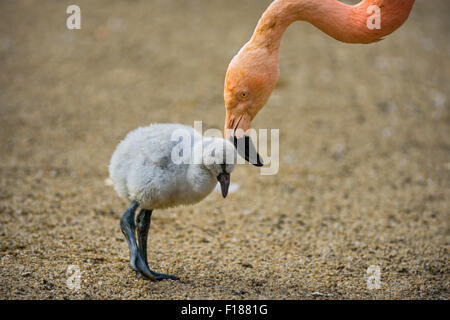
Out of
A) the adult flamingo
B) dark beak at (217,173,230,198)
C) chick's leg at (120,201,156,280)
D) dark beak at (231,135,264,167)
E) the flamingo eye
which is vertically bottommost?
chick's leg at (120,201,156,280)

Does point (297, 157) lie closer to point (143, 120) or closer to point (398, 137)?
point (398, 137)

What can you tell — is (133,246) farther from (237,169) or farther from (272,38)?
(237,169)

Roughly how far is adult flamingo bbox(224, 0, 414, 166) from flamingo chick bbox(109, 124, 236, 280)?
239mm

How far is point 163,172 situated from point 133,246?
2.32 feet

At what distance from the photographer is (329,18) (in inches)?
145

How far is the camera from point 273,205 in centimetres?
600

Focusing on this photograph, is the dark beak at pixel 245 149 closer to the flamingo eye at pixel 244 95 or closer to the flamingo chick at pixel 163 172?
the flamingo chick at pixel 163 172

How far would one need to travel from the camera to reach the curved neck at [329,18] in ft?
11.9

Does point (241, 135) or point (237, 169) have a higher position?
point (241, 135)

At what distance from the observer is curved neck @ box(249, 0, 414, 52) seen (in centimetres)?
363

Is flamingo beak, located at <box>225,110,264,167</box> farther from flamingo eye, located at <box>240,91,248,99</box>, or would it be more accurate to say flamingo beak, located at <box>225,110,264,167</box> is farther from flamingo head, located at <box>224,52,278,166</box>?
flamingo eye, located at <box>240,91,248,99</box>

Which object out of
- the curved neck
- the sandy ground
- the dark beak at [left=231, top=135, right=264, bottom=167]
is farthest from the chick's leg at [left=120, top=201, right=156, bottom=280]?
the curved neck

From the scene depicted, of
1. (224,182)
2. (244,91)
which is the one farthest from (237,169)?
(244,91)
